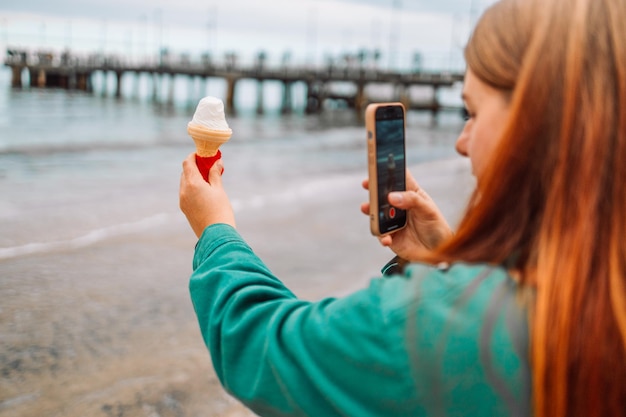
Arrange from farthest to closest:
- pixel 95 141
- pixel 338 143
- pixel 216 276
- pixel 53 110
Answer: pixel 53 110 → pixel 338 143 → pixel 95 141 → pixel 216 276

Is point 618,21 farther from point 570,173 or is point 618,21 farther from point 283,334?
point 283,334

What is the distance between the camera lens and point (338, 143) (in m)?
28.8

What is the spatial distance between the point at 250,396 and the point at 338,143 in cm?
2792

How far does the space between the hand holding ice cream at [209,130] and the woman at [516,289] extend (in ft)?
2.49

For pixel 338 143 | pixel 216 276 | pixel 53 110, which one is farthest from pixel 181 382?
pixel 53 110

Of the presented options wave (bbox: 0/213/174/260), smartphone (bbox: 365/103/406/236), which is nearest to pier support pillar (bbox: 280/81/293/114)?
wave (bbox: 0/213/174/260)

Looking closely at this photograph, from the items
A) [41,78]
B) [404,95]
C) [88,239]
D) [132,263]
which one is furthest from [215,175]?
[41,78]

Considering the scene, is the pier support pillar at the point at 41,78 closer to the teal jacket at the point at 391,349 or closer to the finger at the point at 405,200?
the finger at the point at 405,200

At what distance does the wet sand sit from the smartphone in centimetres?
21

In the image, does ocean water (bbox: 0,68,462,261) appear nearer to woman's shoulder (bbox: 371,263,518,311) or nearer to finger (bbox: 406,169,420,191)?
finger (bbox: 406,169,420,191)

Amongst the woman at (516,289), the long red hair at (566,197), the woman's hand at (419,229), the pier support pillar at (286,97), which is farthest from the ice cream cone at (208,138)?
the pier support pillar at (286,97)

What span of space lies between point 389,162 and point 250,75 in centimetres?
5533

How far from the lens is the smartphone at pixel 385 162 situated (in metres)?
1.38

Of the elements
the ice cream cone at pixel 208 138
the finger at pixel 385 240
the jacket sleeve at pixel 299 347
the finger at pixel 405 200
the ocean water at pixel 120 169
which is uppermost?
the ice cream cone at pixel 208 138
